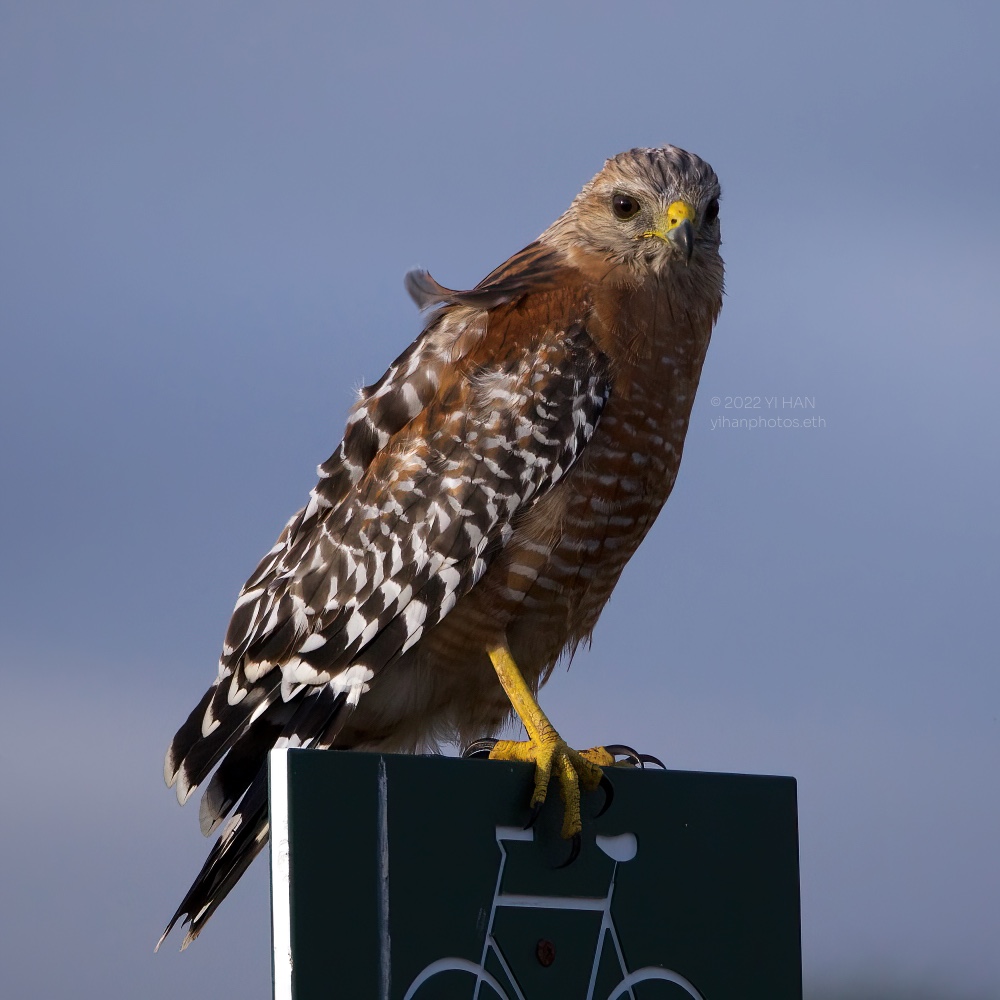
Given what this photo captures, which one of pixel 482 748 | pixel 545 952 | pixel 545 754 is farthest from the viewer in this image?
pixel 482 748

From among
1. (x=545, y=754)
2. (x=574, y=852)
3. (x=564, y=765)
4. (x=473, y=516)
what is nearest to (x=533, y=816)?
(x=574, y=852)

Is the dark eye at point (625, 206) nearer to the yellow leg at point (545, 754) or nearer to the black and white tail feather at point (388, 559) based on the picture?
the black and white tail feather at point (388, 559)

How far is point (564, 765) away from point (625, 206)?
2067 millimetres

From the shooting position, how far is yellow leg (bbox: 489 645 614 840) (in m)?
2.96

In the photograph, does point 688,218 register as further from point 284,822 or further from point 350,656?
point 284,822

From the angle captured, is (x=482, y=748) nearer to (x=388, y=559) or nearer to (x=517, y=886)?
(x=388, y=559)

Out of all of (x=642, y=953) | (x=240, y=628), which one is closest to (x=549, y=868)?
(x=642, y=953)

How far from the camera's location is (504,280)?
174 inches

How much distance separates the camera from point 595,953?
2857mm

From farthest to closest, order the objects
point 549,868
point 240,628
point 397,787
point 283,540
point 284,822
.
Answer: point 283,540 → point 240,628 → point 549,868 → point 397,787 → point 284,822

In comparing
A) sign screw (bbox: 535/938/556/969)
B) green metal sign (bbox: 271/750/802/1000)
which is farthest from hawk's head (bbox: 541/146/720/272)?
sign screw (bbox: 535/938/556/969)

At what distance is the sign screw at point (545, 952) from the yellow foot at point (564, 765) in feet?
0.81

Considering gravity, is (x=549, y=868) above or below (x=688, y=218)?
below

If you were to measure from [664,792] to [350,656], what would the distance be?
1.19 meters
